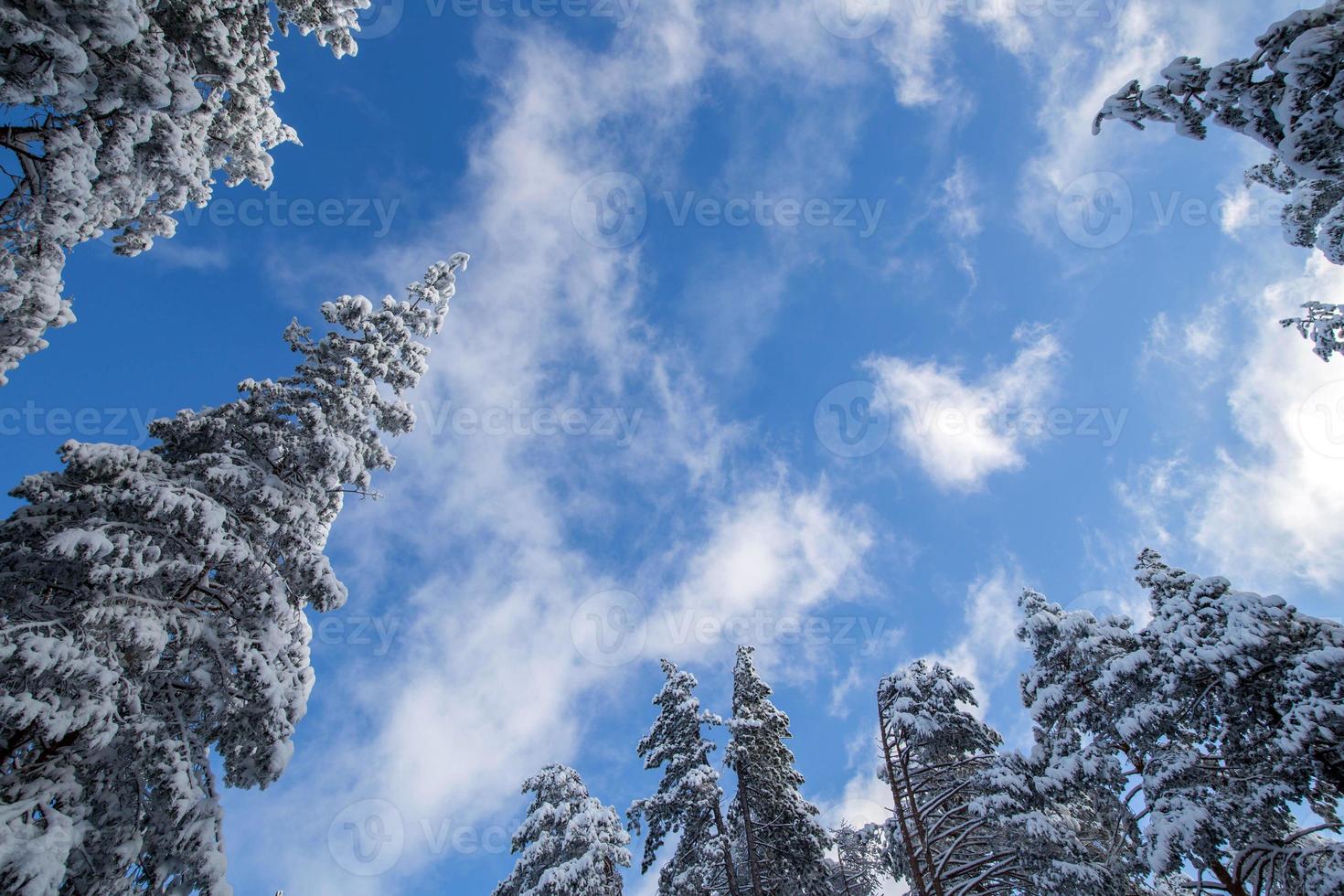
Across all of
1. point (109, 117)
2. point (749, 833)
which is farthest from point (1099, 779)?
point (109, 117)

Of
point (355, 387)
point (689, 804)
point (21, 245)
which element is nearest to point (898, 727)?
point (689, 804)

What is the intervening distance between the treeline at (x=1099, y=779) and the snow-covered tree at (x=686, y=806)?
0.08 metres

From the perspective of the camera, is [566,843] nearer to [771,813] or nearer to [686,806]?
[686,806]

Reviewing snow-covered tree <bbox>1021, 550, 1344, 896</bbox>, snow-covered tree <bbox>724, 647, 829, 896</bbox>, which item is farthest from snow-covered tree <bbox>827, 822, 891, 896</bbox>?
snow-covered tree <bbox>1021, 550, 1344, 896</bbox>

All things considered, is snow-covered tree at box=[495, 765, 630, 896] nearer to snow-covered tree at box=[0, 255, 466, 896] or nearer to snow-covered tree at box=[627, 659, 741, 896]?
snow-covered tree at box=[627, 659, 741, 896]

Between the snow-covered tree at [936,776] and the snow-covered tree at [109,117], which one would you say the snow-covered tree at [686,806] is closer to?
the snow-covered tree at [936,776]

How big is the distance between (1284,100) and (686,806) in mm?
20460

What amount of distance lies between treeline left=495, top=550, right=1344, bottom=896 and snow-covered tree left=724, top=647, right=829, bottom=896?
0.06 meters

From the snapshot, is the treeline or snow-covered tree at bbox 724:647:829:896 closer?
the treeline

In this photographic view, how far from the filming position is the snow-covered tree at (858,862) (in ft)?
77.9

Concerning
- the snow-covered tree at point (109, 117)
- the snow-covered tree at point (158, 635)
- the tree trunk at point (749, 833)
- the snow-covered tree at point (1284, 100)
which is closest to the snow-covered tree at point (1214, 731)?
the snow-covered tree at point (1284, 100)

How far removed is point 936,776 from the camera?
1360 cm

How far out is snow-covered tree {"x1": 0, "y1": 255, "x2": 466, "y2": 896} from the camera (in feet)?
23.2

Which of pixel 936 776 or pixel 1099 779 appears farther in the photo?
pixel 936 776
